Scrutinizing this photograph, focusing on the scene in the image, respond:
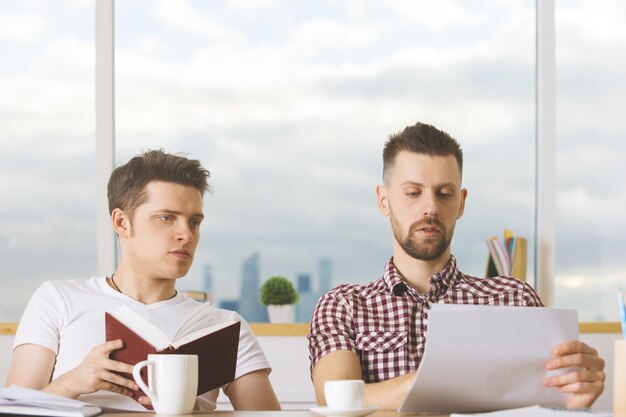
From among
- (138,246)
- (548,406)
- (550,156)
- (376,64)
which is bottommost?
(548,406)

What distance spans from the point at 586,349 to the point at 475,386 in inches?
10.5

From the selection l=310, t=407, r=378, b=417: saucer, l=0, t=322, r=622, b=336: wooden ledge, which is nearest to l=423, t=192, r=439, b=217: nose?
l=310, t=407, r=378, b=417: saucer

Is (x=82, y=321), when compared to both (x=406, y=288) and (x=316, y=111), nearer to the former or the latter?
(x=406, y=288)

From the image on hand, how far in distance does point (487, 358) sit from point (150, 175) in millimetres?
1091

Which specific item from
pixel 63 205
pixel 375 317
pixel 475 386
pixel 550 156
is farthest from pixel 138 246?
pixel 550 156

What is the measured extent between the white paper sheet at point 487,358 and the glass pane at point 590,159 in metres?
2.04

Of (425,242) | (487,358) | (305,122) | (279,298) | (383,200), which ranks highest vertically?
(305,122)

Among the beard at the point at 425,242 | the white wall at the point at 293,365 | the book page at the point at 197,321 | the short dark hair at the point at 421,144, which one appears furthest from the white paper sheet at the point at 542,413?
the white wall at the point at 293,365

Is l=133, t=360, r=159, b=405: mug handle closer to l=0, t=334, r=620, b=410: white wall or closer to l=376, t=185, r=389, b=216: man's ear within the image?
l=376, t=185, r=389, b=216: man's ear

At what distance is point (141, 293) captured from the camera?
225cm

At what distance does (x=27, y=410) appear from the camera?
152cm

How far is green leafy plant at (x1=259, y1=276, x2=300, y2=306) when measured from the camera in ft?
11.4

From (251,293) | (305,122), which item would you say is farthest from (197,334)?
(305,122)

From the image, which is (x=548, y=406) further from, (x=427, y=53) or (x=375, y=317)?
(x=427, y=53)
